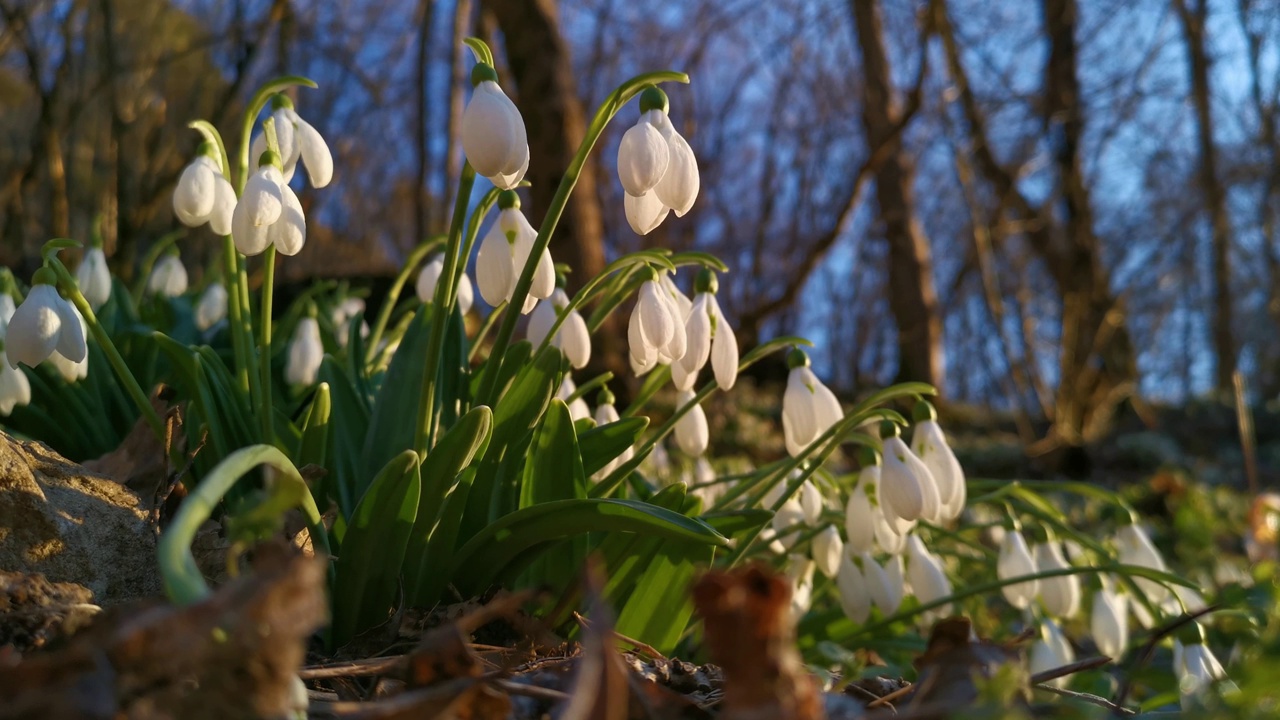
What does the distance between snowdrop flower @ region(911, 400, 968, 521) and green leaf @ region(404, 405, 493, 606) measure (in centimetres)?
80

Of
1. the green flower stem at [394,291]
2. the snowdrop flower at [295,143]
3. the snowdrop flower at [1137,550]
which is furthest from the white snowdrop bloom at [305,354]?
the snowdrop flower at [1137,550]

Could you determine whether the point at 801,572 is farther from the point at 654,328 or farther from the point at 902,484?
the point at 654,328

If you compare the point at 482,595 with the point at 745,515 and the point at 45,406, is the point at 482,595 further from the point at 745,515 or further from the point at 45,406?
the point at 45,406

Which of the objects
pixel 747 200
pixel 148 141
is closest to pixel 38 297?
pixel 148 141

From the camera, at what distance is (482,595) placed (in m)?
1.43

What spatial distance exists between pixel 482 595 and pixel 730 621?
93 cm

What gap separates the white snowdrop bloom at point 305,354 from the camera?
210 centimetres

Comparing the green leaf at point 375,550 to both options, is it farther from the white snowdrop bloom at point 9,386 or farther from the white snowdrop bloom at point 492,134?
the white snowdrop bloom at point 9,386

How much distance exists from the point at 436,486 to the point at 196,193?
0.58m

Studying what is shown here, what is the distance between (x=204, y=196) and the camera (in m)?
1.45

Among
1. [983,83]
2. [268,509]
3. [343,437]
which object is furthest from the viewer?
[983,83]

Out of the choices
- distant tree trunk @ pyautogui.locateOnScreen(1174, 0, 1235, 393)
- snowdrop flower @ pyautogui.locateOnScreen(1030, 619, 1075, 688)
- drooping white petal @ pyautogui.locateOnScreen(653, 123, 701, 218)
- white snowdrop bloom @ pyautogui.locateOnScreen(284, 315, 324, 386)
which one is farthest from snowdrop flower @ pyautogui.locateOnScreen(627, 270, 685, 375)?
distant tree trunk @ pyautogui.locateOnScreen(1174, 0, 1235, 393)

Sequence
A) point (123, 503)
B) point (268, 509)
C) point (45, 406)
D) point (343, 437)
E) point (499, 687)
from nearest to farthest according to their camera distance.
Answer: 1. point (268, 509)
2. point (499, 687)
3. point (123, 503)
4. point (343, 437)
5. point (45, 406)

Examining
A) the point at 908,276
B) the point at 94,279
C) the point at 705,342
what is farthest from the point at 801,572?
the point at 908,276
